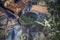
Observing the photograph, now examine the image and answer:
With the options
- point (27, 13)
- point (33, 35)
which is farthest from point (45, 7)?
point (33, 35)

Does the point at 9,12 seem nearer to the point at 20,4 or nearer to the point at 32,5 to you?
the point at 20,4

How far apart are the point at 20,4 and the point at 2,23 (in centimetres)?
26

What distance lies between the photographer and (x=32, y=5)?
149 cm

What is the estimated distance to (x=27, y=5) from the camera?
1.49 m

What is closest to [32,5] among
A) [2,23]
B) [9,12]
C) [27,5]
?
[27,5]

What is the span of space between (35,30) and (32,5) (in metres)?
0.26


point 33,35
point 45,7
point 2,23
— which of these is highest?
point 45,7

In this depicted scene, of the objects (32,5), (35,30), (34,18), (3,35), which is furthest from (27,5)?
(3,35)

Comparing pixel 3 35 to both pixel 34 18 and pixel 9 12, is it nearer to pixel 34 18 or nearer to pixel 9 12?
pixel 9 12

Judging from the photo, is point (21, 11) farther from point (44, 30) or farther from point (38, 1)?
point (44, 30)

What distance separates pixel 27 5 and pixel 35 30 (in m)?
0.27

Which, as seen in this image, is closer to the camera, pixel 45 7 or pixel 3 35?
pixel 3 35

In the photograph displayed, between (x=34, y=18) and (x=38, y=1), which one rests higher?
(x=38, y=1)

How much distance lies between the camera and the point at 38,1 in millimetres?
1484
